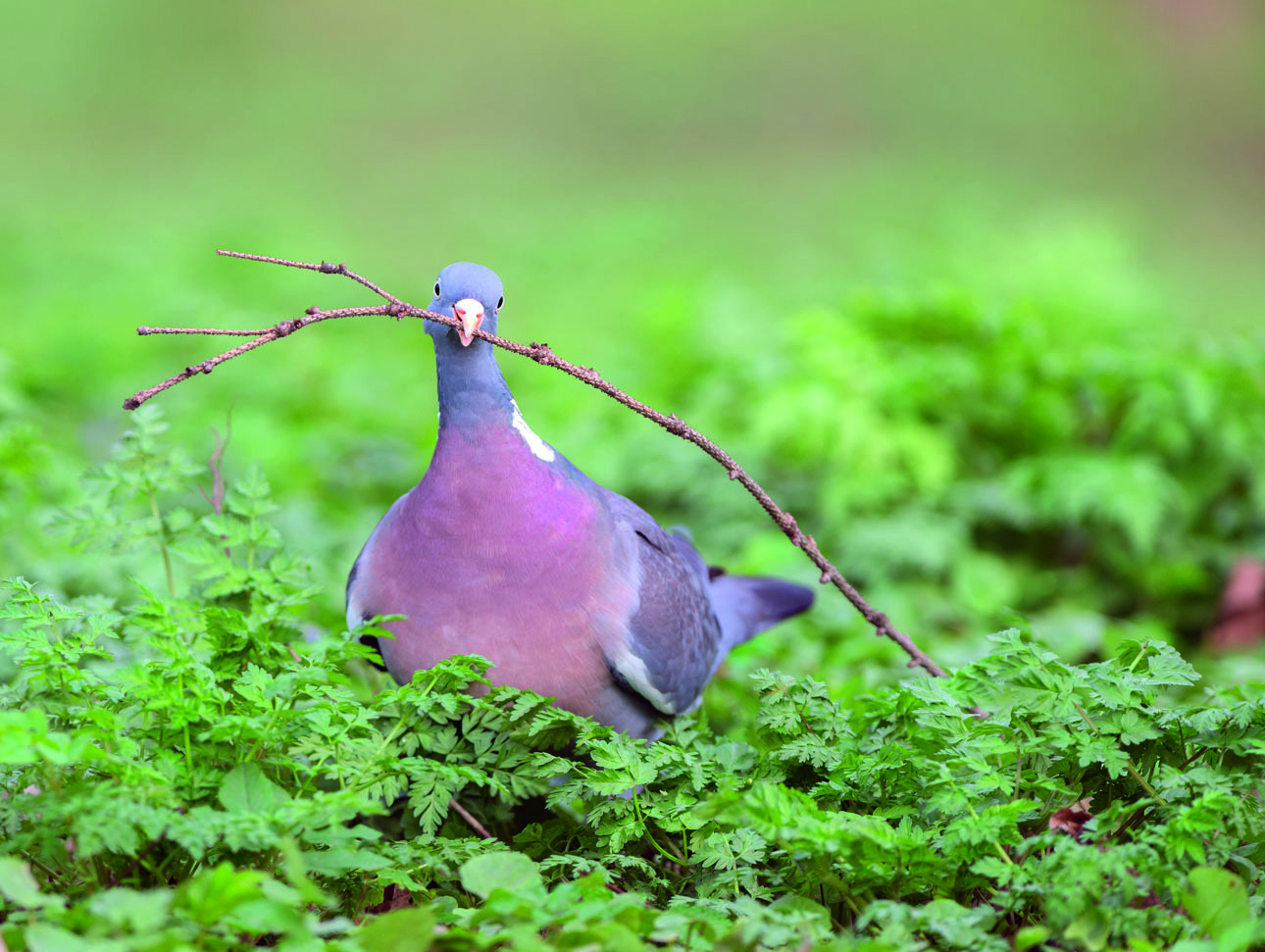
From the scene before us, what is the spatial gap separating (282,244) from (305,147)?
18.6 feet

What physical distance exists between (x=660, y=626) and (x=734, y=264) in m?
8.53

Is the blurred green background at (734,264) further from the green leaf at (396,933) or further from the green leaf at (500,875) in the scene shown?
the green leaf at (396,933)

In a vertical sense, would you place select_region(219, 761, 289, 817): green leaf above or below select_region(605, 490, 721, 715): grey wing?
below

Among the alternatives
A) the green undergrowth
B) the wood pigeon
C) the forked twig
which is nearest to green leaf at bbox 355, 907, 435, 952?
the green undergrowth

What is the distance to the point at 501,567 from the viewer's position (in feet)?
7.95

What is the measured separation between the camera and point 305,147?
45.8 ft

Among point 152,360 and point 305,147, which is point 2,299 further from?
point 305,147

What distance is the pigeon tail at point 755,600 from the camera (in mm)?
3291

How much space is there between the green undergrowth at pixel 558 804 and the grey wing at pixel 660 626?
176 millimetres

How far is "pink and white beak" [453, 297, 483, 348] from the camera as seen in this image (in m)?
2.37

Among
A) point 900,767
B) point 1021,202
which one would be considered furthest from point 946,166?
point 900,767

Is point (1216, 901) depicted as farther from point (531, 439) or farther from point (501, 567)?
point (531, 439)

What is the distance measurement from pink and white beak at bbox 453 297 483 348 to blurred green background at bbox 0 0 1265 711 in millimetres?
764

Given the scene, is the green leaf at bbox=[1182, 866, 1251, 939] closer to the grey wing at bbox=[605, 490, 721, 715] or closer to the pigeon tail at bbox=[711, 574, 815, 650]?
the grey wing at bbox=[605, 490, 721, 715]
